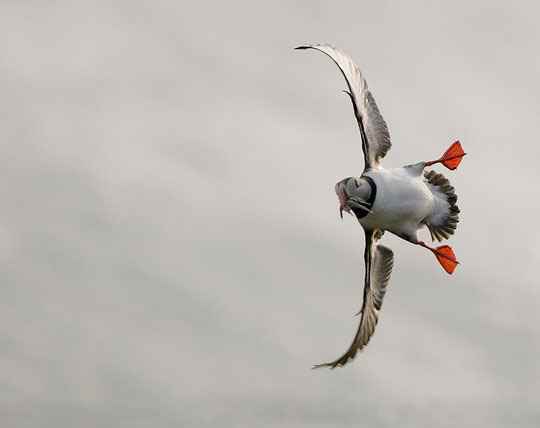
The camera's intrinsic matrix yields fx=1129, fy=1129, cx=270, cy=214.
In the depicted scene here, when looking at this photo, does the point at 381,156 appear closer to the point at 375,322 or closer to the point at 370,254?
the point at 370,254

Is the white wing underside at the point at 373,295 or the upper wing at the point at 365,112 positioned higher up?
the upper wing at the point at 365,112

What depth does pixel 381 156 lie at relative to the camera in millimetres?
36750

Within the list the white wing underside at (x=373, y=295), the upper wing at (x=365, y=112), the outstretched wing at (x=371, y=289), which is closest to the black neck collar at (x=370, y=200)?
the upper wing at (x=365, y=112)

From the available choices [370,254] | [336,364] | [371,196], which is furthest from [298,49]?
[336,364]

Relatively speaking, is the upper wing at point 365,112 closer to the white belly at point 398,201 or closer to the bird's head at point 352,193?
the white belly at point 398,201

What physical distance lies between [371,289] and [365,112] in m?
5.97

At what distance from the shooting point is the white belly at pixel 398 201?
3428cm

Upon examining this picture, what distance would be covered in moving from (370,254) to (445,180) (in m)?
3.47

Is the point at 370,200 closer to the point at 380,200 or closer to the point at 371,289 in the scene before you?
the point at 380,200

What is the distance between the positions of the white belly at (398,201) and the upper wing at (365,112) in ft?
3.77

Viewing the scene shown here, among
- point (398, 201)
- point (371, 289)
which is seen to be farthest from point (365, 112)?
point (371, 289)

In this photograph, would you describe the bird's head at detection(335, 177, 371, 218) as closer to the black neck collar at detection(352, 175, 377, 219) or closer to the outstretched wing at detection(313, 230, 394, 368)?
the black neck collar at detection(352, 175, 377, 219)

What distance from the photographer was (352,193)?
33.9 metres

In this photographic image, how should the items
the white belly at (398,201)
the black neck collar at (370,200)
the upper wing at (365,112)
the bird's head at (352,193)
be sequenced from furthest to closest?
the upper wing at (365,112), the white belly at (398,201), the black neck collar at (370,200), the bird's head at (352,193)
